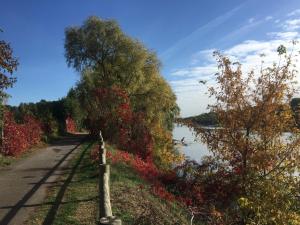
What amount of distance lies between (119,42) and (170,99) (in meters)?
6.88

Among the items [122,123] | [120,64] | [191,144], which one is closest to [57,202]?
[122,123]

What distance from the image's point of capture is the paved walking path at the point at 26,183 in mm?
9336

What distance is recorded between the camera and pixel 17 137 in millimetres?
20906

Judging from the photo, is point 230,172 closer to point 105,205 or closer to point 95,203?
point 95,203

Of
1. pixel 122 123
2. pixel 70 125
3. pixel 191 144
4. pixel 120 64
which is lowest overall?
pixel 191 144

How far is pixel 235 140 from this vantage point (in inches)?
517

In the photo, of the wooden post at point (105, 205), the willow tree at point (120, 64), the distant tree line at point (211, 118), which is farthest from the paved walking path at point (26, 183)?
the willow tree at point (120, 64)

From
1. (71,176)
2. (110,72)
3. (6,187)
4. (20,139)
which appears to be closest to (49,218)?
(6,187)

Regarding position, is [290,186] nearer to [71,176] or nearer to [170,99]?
[71,176]

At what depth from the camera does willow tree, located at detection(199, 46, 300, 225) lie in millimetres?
11695

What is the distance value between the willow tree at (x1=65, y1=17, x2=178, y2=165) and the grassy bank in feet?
69.3

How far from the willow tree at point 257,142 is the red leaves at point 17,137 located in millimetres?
9741

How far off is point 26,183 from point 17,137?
875 cm

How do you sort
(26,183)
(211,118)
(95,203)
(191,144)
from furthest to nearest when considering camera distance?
(191,144), (211,118), (26,183), (95,203)
